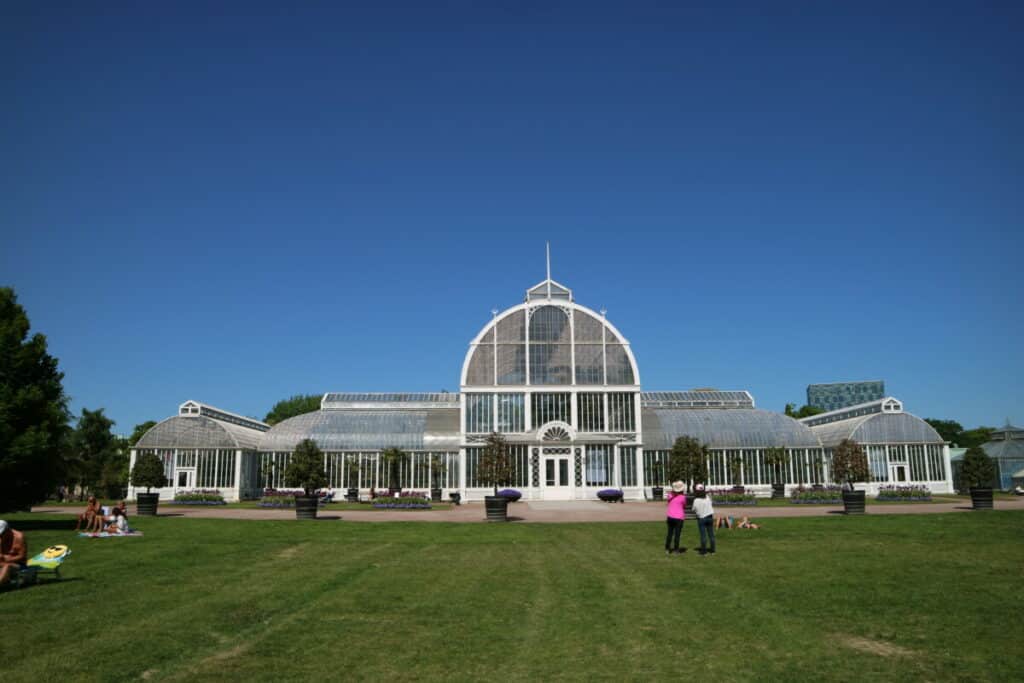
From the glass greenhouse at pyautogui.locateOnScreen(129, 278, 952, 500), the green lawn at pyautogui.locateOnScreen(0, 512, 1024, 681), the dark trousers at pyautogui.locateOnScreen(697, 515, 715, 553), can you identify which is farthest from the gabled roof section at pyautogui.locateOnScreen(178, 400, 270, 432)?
the dark trousers at pyautogui.locateOnScreen(697, 515, 715, 553)

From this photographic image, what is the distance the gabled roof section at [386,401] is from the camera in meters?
73.6

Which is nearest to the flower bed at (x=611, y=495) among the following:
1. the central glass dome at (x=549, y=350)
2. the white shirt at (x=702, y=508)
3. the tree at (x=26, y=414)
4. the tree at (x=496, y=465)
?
the central glass dome at (x=549, y=350)

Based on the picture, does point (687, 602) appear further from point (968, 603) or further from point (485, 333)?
point (485, 333)

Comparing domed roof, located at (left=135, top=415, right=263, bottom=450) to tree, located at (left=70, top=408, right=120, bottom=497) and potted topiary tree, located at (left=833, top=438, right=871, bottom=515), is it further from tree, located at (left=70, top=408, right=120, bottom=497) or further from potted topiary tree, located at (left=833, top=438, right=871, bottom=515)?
potted topiary tree, located at (left=833, top=438, right=871, bottom=515)

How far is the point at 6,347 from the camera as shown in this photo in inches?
1176

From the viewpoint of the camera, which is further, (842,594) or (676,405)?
(676,405)

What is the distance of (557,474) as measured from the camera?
194ft

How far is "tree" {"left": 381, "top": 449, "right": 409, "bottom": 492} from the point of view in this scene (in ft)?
199

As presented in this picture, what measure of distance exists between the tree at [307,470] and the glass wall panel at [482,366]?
63.8 ft

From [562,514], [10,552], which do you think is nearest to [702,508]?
[10,552]

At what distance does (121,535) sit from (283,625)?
17.1 meters

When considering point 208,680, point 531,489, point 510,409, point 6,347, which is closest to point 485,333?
point 510,409

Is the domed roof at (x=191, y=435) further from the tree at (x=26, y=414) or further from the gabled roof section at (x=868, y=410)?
the gabled roof section at (x=868, y=410)

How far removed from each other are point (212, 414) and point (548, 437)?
32917mm
